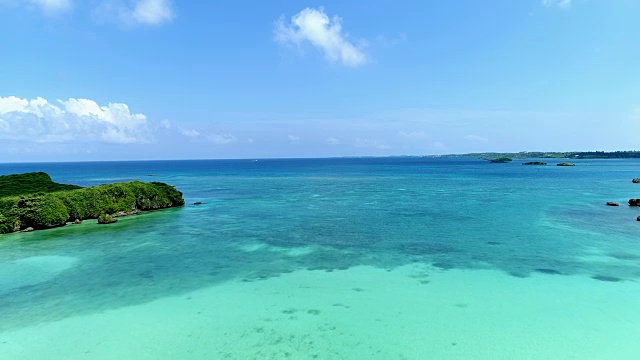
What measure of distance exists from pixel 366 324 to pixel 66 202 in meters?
45.8

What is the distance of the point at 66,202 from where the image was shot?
4644cm

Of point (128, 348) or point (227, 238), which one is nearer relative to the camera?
point (128, 348)

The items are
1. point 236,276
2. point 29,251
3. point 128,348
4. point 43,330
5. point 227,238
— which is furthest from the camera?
point 227,238

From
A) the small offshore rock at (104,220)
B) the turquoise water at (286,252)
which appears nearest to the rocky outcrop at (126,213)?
the turquoise water at (286,252)

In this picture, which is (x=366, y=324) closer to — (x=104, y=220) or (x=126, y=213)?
(x=104, y=220)

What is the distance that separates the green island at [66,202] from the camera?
41.9 meters

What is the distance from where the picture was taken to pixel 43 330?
17906mm

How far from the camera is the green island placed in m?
41.9

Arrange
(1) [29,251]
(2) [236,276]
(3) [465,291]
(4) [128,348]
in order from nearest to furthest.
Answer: (4) [128,348] < (3) [465,291] < (2) [236,276] < (1) [29,251]

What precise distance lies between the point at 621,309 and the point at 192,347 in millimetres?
22551

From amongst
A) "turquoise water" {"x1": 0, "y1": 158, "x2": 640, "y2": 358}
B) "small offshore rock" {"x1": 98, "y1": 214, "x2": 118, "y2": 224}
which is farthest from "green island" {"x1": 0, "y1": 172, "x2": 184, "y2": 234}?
"turquoise water" {"x1": 0, "y1": 158, "x2": 640, "y2": 358}

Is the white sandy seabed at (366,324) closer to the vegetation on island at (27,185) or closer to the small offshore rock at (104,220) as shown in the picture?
the small offshore rock at (104,220)

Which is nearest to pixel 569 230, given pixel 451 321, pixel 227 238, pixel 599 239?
pixel 599 239

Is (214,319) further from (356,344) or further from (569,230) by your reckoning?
(569,230)
